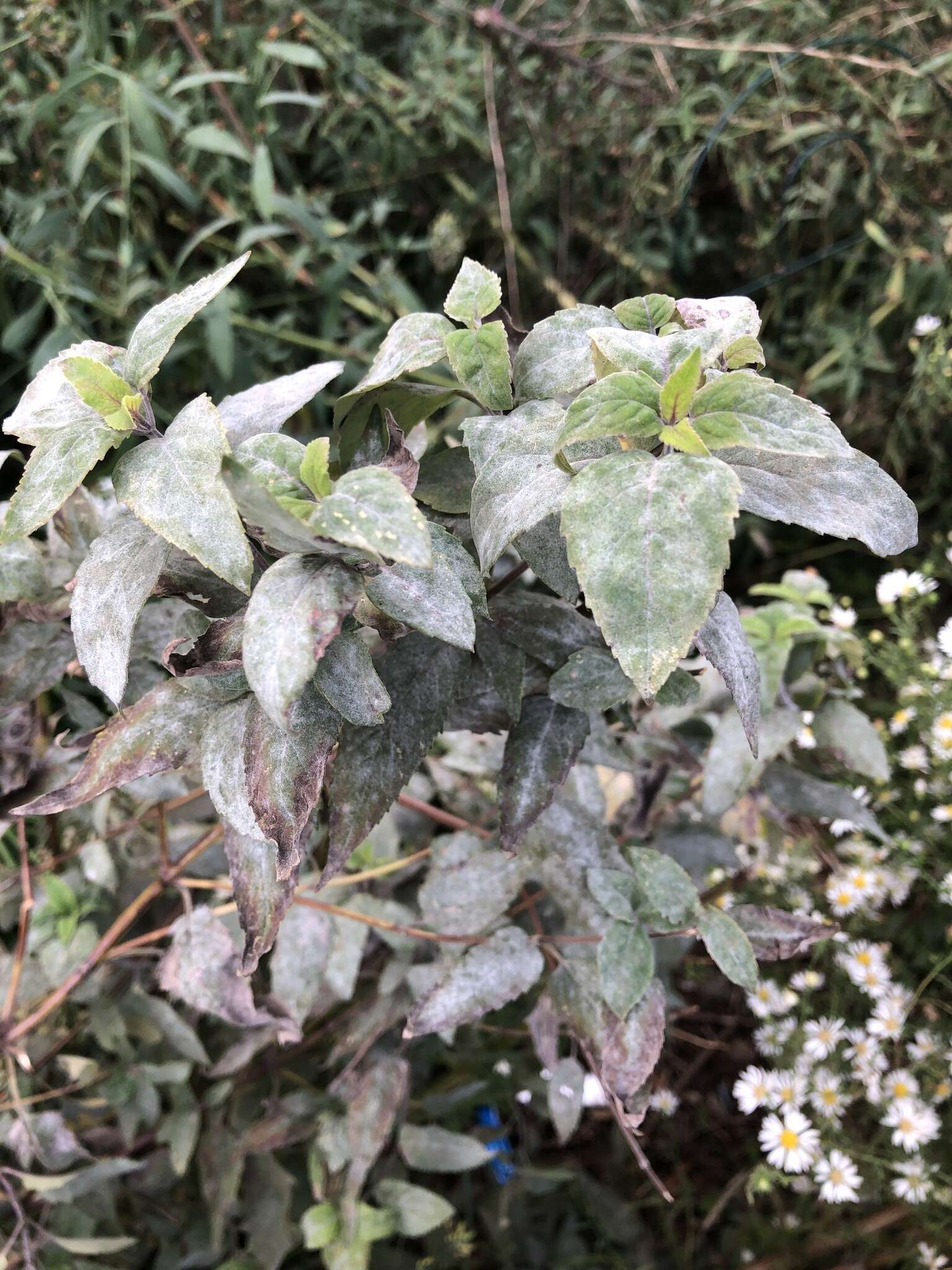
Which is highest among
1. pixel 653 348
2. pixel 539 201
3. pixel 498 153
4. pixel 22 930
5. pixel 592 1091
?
pixel 653 348

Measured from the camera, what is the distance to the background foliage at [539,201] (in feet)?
3.50

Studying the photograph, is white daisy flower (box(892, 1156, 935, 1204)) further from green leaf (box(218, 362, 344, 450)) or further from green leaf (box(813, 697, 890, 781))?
green leaf (box(218, 362, 344, 450))

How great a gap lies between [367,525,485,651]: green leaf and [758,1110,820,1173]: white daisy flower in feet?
2.14

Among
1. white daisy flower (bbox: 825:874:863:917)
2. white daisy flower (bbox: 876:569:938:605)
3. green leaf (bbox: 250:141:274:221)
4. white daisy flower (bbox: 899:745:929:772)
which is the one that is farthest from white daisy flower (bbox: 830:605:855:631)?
green leaf (bbox: 250:141:274:221)

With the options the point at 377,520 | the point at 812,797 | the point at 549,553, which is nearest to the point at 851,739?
the point at 812,797

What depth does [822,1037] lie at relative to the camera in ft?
2.89

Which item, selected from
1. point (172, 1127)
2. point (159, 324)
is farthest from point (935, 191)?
point (172, 1127)

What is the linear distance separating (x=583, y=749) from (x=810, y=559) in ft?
3.37

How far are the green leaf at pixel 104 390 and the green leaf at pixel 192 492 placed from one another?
14 millimetres

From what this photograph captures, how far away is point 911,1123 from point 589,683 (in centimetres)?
60

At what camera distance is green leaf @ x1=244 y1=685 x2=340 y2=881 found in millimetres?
353

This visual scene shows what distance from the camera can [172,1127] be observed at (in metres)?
0.75

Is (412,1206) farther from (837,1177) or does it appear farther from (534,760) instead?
(534,760)

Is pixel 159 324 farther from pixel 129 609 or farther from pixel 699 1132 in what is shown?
pixel 699 1132
